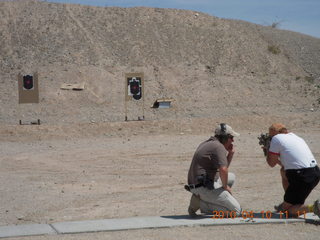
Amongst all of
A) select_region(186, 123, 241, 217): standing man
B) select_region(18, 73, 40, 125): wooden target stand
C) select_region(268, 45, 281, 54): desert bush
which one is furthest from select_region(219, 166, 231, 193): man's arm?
select_region(268, 45, 281, 54): desert bush

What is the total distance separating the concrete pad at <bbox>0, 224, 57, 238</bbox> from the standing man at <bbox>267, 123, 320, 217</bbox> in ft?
9.27

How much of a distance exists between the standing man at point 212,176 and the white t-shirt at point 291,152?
1.83 feet

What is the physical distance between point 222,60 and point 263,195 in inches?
1032

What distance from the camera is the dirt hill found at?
27031 mm

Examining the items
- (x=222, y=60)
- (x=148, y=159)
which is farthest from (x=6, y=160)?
(x=222, y=60)

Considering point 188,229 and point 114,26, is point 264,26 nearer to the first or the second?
point 114,26

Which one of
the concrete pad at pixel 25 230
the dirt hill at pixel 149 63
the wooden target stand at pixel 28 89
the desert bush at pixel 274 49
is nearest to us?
the concrete pad at pixel 25 230

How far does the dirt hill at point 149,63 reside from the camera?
27031mm

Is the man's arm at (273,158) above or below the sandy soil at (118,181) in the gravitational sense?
above

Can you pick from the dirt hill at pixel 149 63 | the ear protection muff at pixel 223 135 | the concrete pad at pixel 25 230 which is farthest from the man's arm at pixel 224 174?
the dirt hill at pixel 149 63

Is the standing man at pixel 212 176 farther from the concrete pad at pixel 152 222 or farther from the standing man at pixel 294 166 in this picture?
the standing man at pixel 294 166

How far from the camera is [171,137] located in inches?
749

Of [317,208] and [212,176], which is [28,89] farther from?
[317,208]
